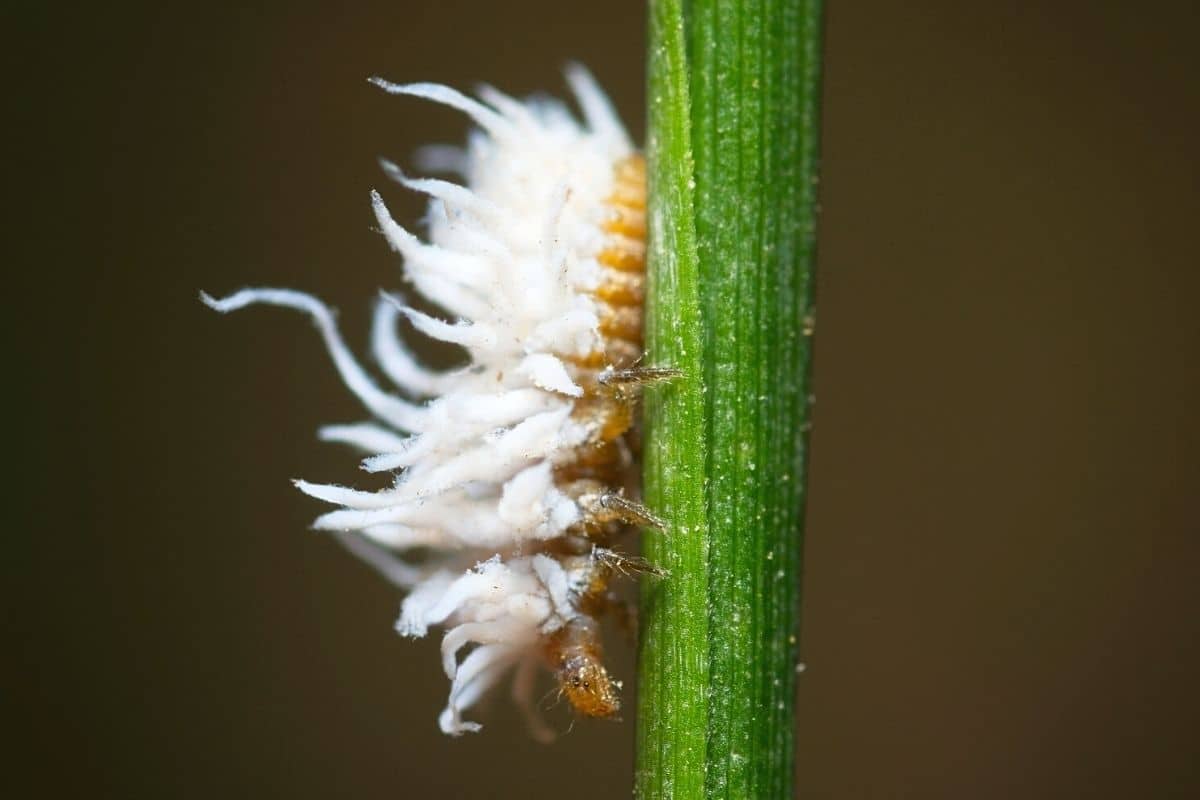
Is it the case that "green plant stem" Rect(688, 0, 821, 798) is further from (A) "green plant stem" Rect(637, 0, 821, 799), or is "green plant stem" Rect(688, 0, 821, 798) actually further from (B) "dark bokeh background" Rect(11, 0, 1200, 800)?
(B) "dark bokeh background" Rect(11, 0, 1200, 800)

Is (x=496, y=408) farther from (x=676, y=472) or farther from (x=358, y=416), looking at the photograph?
(x=358, y=416)

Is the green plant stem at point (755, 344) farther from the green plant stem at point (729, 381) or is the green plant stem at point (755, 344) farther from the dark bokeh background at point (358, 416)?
the dark bokeh background at point (358, 416)

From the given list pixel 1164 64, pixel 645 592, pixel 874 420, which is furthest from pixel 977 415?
pixel 645 592

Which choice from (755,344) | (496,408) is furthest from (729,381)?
(496,408)

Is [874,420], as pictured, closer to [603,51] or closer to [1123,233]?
[1123,233]

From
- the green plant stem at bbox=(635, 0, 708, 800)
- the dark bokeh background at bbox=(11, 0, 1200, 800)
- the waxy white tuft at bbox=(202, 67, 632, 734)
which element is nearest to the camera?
the green plant stem at bbox=(635, 0, 708, 800)

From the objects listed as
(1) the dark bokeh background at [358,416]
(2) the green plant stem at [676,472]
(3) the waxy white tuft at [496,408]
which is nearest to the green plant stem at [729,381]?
(2) the green plant stem at [676,472]

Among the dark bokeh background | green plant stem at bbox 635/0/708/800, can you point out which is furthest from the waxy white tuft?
the dark bokeh background
